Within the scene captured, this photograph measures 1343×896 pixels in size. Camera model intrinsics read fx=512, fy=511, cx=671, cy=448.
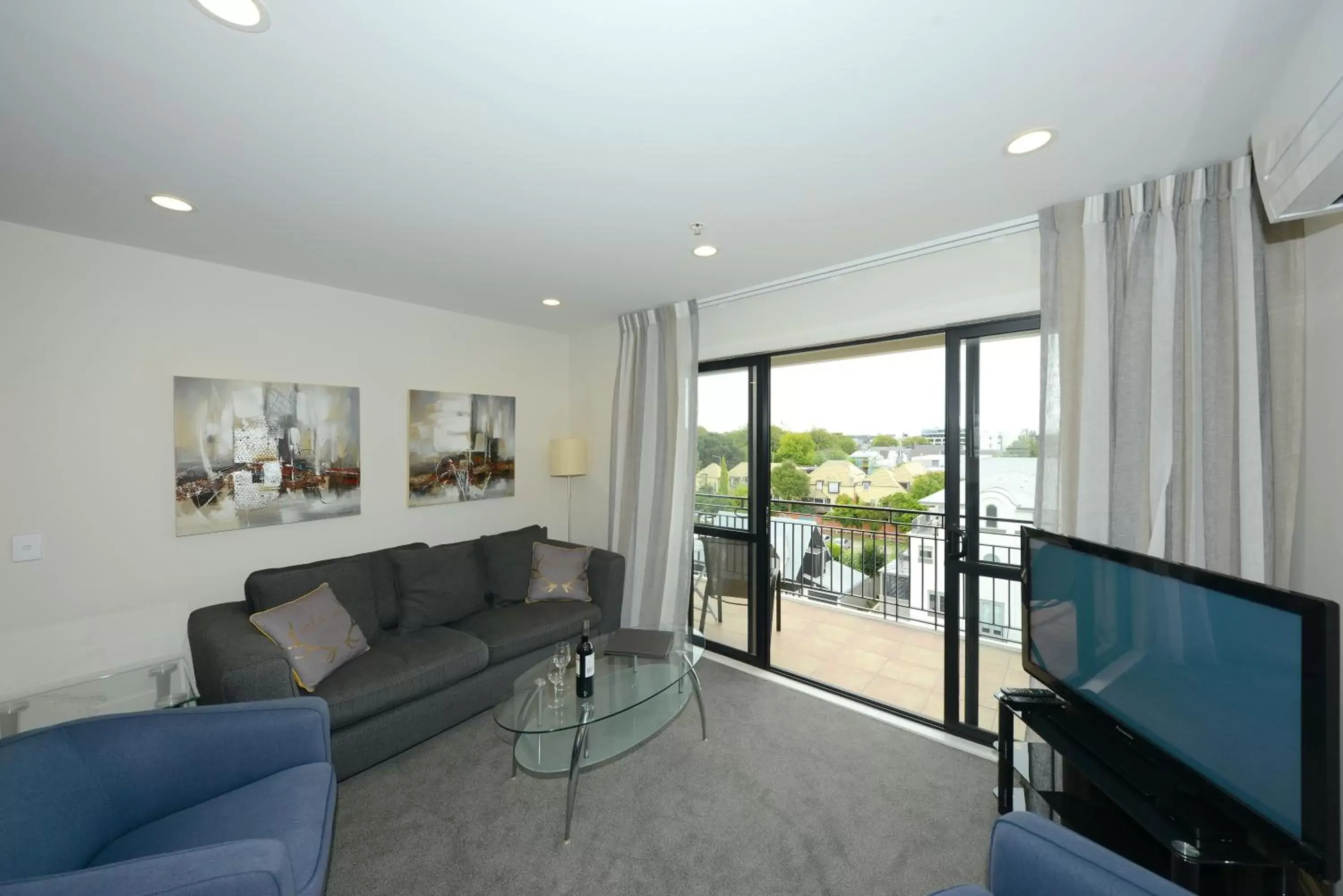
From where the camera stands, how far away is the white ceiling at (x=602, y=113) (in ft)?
4.14

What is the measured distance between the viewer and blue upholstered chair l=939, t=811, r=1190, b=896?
1063 millimetres

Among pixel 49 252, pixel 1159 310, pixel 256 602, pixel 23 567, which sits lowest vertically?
pixel 256 602

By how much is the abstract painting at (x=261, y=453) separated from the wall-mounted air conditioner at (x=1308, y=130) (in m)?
4.29

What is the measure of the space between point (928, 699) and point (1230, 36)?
10.6 ft

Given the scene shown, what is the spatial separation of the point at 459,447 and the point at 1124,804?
4016 millimetres

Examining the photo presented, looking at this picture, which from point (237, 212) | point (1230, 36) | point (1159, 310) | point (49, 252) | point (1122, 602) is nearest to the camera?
point (1230, 36)

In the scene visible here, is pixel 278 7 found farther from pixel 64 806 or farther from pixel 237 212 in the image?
pixel 64 806

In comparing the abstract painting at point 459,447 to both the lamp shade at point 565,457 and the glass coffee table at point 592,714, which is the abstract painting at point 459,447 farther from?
the glass coffee table at point 592,714

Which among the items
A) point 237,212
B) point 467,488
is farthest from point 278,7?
point 467,488

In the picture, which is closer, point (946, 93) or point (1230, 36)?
point (1230, 36)

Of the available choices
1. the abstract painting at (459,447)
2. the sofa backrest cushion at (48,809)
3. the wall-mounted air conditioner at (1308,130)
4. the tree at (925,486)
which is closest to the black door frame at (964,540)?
the tree at (925,486)

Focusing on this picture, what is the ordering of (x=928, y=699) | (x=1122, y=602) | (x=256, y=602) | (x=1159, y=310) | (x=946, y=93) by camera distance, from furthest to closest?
(x=928, y=699), (x=256, y=602), (x=1159, y=310), (x=1122, y=602), (x=946, y=93)

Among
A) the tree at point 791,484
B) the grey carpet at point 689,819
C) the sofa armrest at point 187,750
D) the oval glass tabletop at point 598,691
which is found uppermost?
the tree at point 791,484

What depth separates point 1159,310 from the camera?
2027 mm
